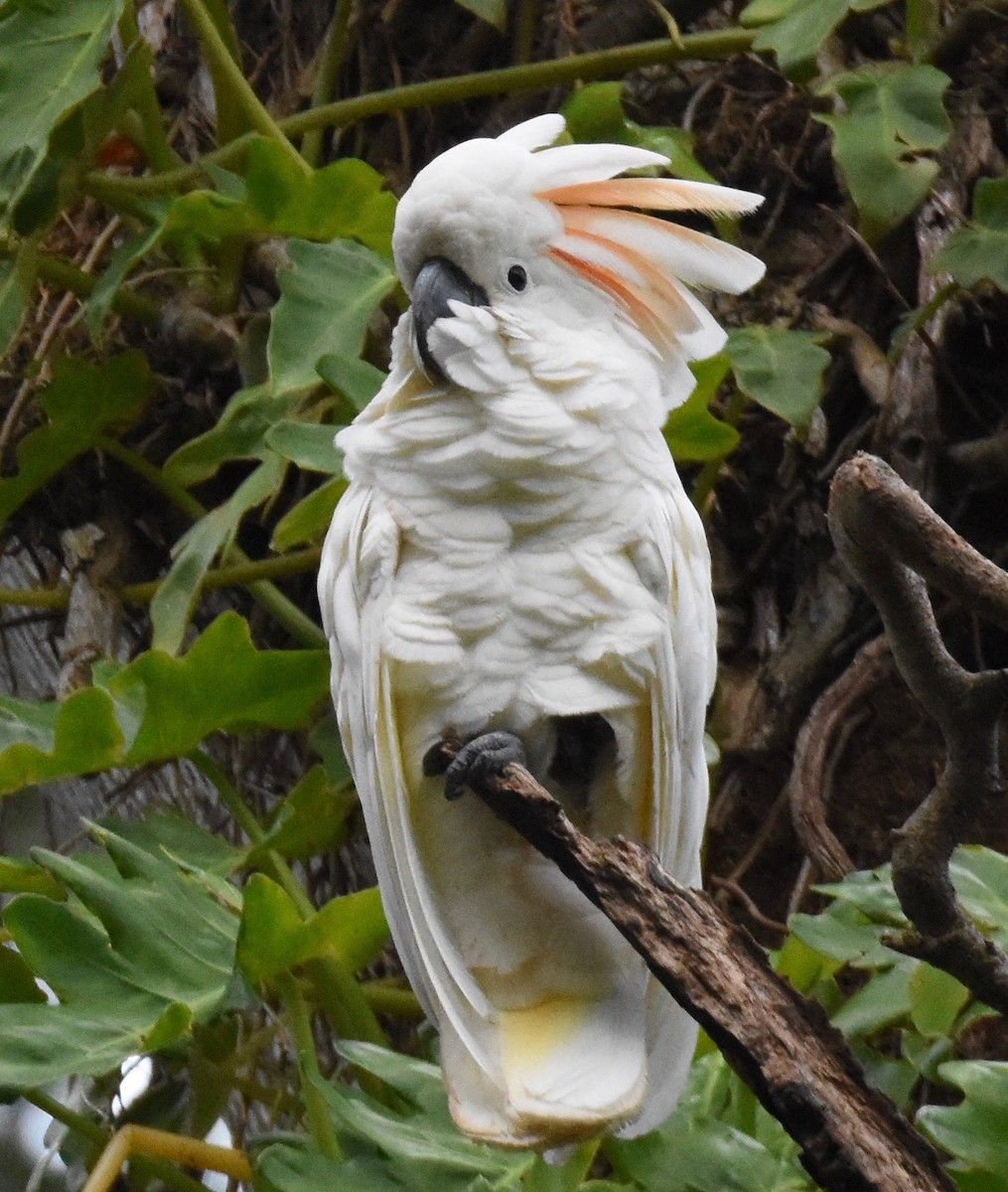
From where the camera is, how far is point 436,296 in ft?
4.65

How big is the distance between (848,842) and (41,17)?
1582 millimetres

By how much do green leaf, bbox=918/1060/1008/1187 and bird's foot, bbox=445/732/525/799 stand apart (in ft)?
1.67

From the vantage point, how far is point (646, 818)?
58.9 inches

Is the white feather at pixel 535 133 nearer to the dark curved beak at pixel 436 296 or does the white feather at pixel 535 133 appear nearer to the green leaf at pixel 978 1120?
the dark curved beak at pixel 436 296

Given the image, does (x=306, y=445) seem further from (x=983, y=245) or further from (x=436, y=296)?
(x=983, y=245)

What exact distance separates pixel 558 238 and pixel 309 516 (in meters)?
0.62

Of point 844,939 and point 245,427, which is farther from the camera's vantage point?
point 245,427

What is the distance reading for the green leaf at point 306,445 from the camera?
1906mm

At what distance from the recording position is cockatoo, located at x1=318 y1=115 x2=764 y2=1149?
140 cm

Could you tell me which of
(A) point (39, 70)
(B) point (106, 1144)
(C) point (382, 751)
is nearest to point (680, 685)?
(C) point (382, 751)

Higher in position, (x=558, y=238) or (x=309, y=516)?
(x=558, y=238)

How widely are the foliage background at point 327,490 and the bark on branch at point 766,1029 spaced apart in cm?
40

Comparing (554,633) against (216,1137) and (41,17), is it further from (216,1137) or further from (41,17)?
(216,1137)

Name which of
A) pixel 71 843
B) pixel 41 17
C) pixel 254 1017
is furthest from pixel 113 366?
pixel 254 1017
